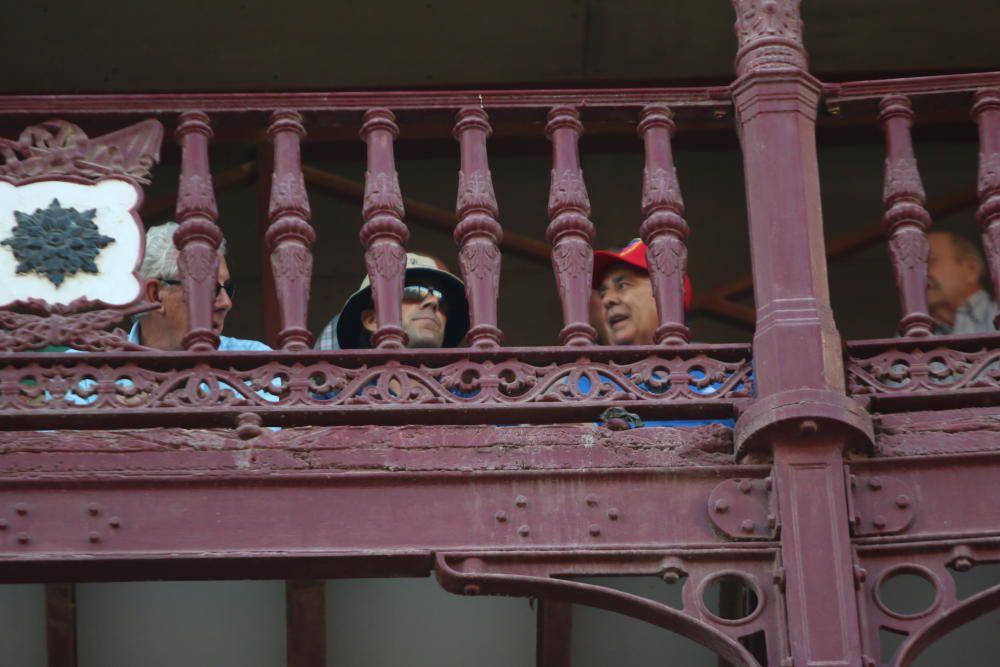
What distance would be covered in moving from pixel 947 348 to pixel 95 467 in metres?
2.50

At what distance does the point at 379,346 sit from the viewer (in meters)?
7.36

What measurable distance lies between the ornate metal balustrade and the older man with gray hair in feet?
1.48

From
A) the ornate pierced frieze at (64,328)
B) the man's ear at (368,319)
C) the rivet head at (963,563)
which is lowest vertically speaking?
the rivet head at (963,563)

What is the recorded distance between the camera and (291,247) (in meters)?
7.52

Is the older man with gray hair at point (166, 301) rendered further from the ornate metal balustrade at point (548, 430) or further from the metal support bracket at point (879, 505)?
the metal support bracket at point (879, 505)

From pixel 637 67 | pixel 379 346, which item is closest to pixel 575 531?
pixel 379 346

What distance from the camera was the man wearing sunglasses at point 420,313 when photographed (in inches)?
322

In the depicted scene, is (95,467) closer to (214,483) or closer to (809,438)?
(214,483)

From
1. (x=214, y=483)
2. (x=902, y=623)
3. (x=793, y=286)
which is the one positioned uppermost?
(x=793, y=286)

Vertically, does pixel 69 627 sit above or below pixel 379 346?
below

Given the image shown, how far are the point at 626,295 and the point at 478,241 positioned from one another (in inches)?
44.0

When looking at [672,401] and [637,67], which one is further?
[637,67]

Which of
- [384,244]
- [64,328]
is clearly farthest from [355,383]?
[64,328]

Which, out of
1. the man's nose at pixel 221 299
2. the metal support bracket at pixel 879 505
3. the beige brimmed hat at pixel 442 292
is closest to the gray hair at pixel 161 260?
the man's nose at pixel 221 299
